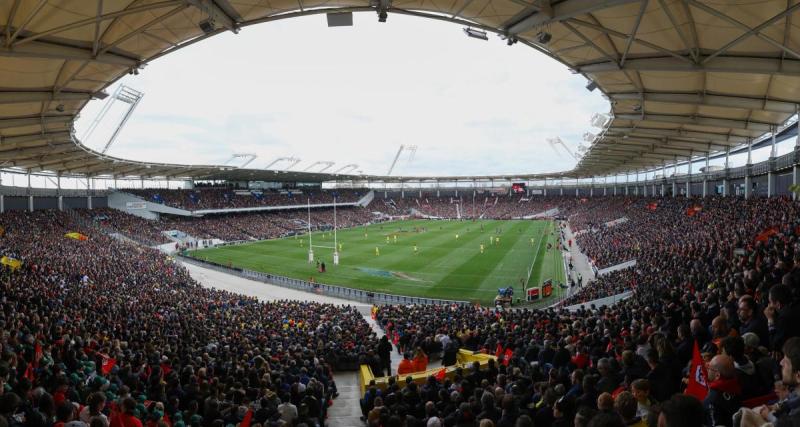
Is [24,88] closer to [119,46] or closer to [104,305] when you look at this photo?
[119,46]

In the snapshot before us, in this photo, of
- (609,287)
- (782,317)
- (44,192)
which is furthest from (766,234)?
(44,192)

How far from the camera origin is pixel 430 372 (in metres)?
11.2

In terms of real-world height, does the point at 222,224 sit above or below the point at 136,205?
→ below

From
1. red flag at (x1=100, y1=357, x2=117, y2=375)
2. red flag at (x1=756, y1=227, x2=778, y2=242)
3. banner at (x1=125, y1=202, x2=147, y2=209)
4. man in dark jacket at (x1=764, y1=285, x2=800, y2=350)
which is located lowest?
red flag at (x1=100, y1=357, x2=117, y2=375)

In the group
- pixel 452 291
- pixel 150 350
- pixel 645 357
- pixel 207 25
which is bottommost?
pixel 452 291

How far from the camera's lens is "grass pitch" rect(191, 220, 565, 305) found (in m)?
32.8

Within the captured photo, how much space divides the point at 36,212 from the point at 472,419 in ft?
171

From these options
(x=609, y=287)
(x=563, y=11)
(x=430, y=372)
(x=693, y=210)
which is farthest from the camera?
(x=693, y=210)

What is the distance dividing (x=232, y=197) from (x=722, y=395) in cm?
7864

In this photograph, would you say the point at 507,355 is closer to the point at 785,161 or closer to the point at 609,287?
the point at 609,287

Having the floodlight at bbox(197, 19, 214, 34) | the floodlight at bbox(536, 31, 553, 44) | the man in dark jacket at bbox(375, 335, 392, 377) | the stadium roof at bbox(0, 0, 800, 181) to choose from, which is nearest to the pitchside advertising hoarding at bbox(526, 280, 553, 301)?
the stadium roof at bbox(0, 0, 800, 181)

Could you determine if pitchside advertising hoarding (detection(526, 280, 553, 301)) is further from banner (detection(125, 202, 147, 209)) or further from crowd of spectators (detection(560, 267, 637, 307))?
banner (detection(125, 202, 147, 209))

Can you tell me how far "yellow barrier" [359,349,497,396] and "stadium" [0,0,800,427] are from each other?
82mm

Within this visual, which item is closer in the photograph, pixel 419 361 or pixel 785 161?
pixel 419 361
